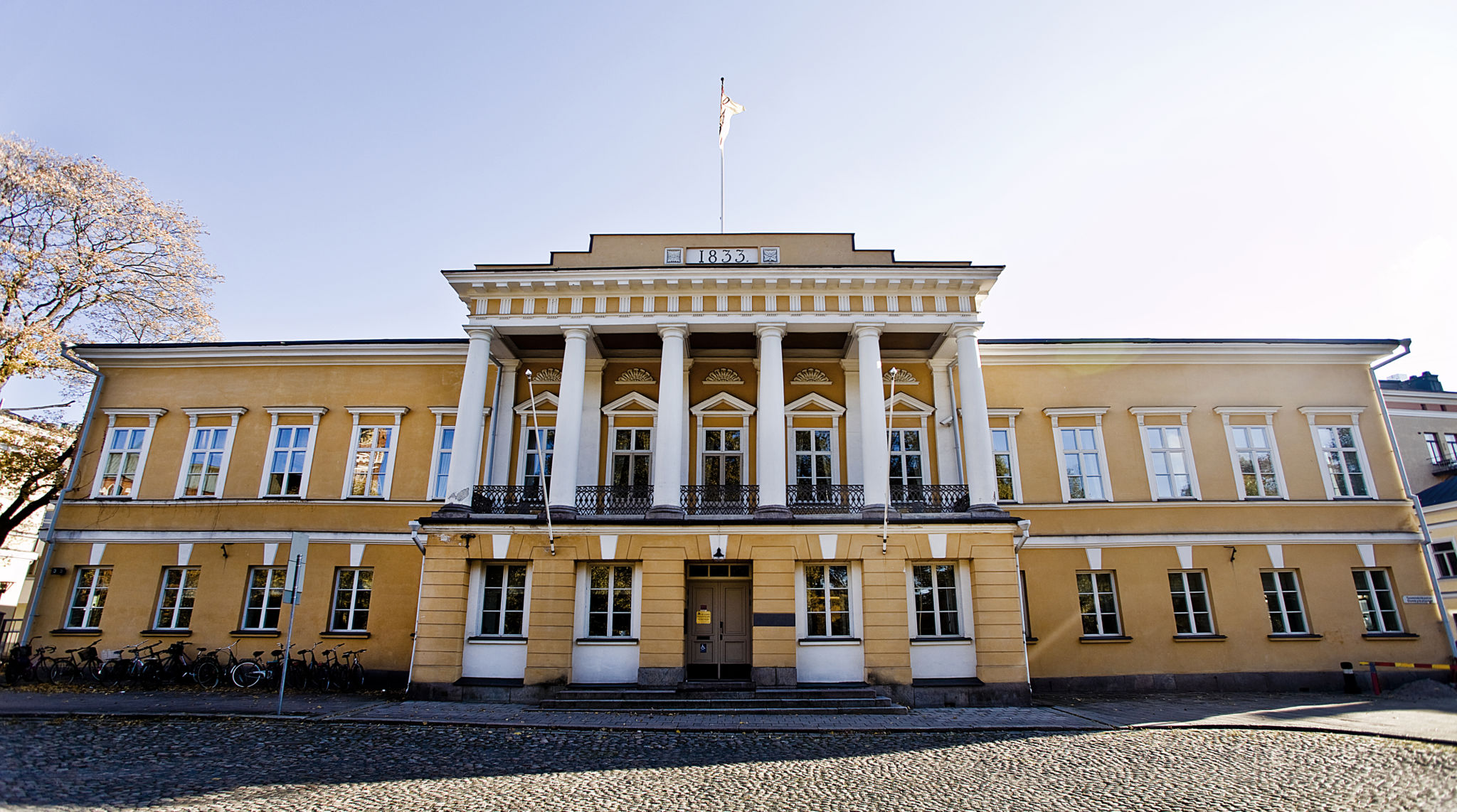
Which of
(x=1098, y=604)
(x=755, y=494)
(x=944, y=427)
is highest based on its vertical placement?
(x=944, y=427)

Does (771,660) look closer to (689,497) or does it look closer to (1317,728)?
(689,497)

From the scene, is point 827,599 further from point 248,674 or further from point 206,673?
point 206,673

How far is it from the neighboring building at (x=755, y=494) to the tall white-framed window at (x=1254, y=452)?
85 mm

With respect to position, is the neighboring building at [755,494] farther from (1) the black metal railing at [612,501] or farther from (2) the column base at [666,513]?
(2) the column base at [666,513]

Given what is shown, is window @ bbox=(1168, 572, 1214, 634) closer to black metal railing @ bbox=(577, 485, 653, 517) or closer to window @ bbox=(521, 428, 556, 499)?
black metal railing @ bbox=(577, 485, 653, 517)

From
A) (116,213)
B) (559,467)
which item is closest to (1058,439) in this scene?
(559,467)

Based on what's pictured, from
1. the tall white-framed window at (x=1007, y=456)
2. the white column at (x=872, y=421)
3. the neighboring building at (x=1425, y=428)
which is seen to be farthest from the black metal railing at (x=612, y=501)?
the neighboring building at (x=1425, y=428)

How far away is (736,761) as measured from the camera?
31.8 feet

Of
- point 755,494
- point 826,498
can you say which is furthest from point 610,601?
point 826,498

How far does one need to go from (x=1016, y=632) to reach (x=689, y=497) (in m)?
7.69

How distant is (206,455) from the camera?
774 inches

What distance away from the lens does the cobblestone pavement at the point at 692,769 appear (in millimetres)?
7840

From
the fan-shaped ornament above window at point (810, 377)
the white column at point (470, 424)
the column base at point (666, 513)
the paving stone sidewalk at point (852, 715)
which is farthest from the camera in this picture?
the fan-shaped ornament above window at point (810, 377)

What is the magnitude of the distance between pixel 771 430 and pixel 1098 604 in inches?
375
